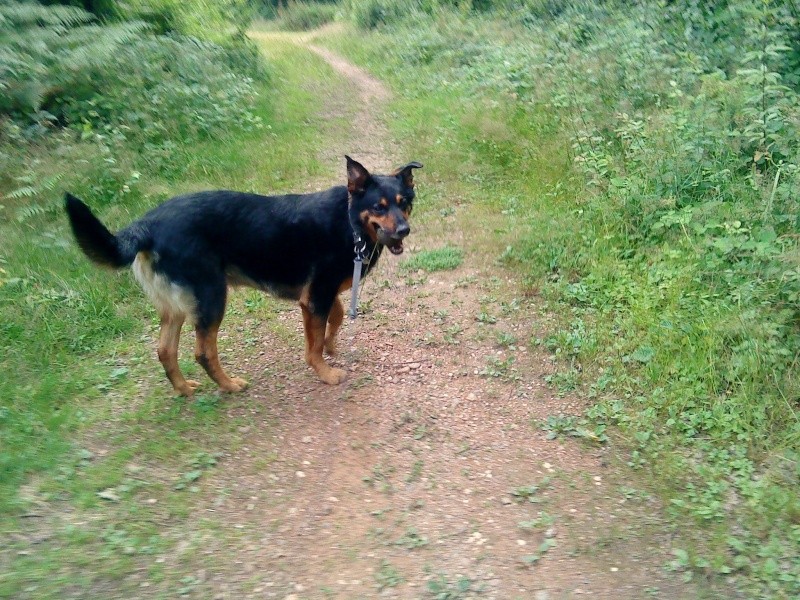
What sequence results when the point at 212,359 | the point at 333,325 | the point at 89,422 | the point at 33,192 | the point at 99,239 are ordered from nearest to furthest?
1. the point at 99,239
2. the point at 89,422
3. the point at 212,359
4. the point at 333,325
5. the point at 33,192

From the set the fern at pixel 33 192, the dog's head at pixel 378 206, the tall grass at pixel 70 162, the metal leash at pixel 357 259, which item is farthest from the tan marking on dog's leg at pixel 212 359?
the fern at pixel 33 192

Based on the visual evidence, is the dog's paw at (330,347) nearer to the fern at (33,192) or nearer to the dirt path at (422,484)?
the dirt path at (422,484)

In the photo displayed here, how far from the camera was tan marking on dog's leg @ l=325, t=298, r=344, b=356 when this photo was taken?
543 centimetres

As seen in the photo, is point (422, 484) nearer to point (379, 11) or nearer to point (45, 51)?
Answer: point (45, 51)

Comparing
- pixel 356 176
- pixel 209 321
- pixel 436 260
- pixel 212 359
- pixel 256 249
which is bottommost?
pixel 212 359

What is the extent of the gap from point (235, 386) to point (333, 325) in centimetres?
93

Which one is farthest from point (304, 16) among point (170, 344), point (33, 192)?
point (170, 344)

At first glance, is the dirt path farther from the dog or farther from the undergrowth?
the dog

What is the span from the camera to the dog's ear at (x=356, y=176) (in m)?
4.75

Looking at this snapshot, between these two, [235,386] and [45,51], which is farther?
[45,51]

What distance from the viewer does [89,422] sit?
455 cm

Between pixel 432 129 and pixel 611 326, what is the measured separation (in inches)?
237

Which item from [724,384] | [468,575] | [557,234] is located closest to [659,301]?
[724,384]

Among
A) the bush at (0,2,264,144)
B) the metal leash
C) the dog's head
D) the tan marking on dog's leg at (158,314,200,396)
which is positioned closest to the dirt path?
the tan marking on dog's leg at (158,314,200,396)
